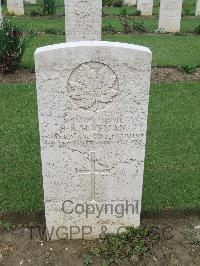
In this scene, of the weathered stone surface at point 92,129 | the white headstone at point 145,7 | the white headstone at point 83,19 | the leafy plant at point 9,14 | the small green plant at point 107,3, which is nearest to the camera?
the weathered stone surface at point 92,129

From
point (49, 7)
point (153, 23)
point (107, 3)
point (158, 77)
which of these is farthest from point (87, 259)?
point (107, 3)

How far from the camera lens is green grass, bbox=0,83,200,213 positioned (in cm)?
478

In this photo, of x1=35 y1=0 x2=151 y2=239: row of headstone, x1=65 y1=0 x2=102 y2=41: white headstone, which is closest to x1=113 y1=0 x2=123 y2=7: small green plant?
x1=65 y1=0 x2=102 y2=41: white headstone

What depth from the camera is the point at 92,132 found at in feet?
11.9

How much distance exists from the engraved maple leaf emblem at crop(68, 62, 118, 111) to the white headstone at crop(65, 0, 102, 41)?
21.5 feet

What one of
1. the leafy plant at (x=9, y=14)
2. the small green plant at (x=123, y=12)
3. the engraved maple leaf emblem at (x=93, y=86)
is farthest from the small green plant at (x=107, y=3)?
the engraved maple leaf emblem at (x=93, y=86)

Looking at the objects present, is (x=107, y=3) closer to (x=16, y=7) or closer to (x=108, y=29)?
(x=16, y=7)

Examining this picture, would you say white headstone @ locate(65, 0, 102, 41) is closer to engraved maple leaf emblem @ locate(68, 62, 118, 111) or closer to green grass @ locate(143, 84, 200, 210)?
green grass @ locate(143, 84, 200, 210)

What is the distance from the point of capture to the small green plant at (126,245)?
12.8 ft

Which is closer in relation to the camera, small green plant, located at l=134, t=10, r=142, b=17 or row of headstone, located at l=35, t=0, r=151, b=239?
row of headstone, located at l=35, t=0, r=151, b=239

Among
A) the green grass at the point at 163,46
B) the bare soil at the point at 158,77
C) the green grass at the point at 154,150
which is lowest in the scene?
the green grass at the point at 154,150

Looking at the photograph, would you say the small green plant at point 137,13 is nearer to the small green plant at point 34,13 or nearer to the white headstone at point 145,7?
the white headstone at point 145,7

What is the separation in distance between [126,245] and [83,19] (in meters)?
6.92

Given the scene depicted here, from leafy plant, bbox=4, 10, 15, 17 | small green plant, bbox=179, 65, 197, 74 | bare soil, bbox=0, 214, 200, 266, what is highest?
Result: leafy plant, bbox=4, 10, 15, 17
